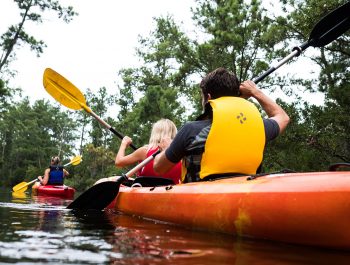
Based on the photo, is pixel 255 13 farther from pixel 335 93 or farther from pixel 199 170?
pixel 199 170

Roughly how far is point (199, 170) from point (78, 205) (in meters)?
2.17

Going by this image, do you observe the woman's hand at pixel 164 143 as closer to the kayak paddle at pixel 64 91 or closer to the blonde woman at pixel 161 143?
the blonde woman at pixel 161 143

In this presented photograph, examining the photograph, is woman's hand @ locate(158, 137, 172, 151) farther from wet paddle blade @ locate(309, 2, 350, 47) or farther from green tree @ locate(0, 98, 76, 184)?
green tree @ locate(0, 98, 76, 184)

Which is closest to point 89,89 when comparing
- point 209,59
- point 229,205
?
point 209,59

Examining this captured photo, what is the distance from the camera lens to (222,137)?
2631mm

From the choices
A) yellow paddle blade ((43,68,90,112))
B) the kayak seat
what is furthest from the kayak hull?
the kayak seat

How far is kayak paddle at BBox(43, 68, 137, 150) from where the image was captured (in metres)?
6.52

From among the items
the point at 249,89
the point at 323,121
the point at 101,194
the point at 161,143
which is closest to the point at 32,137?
the point at 323,121

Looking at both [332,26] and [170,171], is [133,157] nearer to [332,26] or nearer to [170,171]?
[170,171]

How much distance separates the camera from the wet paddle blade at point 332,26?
4707 millimetres

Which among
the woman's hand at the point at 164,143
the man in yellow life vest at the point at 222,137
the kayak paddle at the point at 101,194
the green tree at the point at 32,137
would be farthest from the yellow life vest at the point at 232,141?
the green tree at the point at 32,137

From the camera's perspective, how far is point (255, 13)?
1339cm

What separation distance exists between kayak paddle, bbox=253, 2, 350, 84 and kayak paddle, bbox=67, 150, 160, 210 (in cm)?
207

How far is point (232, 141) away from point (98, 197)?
2355mm
